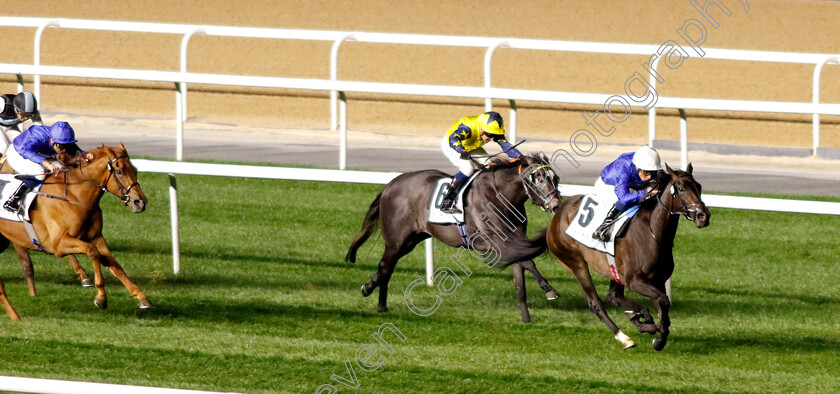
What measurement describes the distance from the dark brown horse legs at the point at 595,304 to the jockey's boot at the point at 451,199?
0.81m

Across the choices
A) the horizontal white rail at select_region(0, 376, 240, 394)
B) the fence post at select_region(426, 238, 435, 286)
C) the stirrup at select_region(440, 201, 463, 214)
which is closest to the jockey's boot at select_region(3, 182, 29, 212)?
the stirrup at select_region(440, 201, 463, 214)

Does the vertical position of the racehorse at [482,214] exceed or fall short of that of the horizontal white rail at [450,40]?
it falls short

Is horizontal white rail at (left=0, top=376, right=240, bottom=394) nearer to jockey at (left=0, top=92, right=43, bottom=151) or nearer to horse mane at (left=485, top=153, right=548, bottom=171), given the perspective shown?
horse mane at (left=485, top=153, right=548, bottom=171)

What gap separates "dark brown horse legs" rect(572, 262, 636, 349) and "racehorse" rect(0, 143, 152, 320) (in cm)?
228

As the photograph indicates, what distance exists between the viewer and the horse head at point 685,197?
5.53 metres

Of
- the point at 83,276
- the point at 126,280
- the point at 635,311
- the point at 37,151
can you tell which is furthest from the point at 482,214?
the point at 37,151

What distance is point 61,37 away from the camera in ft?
65.5

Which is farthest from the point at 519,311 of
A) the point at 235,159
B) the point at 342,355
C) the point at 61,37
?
the point at 61,37

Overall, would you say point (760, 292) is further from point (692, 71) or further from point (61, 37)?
point (61, 37)

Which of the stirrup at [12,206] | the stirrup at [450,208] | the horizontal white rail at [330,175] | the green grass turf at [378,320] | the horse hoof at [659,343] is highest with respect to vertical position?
the horizontal white rail at [330,175]

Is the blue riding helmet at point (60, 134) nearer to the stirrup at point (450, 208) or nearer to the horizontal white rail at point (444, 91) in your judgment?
the horizontal white rail at point (444, 91)

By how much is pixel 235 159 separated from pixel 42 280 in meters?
4.62

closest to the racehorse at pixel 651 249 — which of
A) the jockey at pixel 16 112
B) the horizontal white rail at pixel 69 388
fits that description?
the jockey at pixel 16 112

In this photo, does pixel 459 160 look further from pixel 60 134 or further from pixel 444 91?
pixel 60 134
